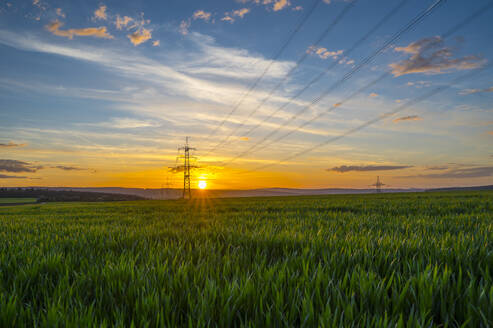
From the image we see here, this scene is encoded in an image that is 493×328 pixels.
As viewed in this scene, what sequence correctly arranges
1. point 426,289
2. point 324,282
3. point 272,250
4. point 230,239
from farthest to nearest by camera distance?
point 230,239 → point 272,250 → point 324,282 → point 426,289

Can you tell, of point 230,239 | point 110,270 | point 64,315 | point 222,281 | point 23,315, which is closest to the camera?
point 64,315

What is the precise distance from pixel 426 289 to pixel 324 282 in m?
0.67

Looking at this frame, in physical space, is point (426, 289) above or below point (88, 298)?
above

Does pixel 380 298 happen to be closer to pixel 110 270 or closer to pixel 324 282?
pixel 324 282

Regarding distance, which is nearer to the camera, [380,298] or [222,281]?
[380,298]

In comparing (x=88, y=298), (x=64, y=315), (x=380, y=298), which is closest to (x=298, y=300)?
(x=380, y=298)

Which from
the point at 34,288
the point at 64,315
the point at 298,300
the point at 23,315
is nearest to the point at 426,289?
the point at 298,300

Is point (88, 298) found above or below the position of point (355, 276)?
below

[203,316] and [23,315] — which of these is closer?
[203,316]

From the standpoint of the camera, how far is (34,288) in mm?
2363

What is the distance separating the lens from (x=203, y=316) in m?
1.59

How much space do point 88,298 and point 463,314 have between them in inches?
107

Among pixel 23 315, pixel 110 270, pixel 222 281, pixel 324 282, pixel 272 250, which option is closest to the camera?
pixel 23 315

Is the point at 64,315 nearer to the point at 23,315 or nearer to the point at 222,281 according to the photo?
the point at 23,315
